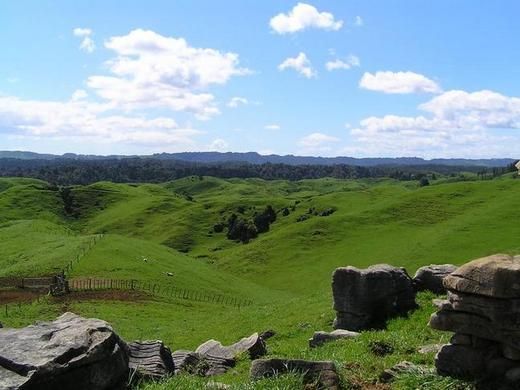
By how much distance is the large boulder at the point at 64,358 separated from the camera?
44.5 feet

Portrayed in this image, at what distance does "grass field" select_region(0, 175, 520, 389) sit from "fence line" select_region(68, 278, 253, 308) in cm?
200

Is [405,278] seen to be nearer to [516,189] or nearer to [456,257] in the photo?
[456,257]

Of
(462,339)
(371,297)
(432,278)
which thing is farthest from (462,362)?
(432,278)

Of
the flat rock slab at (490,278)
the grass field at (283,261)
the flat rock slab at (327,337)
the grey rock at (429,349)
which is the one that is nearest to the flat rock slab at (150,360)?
the grass field at (283,261)

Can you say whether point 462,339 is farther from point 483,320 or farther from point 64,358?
point 64,358

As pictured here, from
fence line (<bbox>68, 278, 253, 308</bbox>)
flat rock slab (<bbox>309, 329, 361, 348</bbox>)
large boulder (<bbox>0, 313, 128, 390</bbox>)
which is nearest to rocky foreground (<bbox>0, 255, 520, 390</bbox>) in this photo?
large boulder (<bbox>0, 313, 128, 390</bbox>)

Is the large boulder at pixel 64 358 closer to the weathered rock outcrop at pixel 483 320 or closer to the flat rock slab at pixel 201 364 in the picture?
the flat rock slab at pixel 201 364

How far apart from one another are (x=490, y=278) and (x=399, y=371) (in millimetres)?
3647

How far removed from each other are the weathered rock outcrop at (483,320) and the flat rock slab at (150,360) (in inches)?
320

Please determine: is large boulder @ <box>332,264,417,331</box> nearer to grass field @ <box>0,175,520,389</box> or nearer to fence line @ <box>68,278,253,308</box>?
Result: grass field @ <box>0,175,520,389</box>

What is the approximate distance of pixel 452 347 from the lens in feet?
50.1

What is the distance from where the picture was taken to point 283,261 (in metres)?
130

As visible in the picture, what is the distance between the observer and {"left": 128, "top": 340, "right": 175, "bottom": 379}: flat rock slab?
53.8 ft

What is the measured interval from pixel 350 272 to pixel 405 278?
2.87 metres
